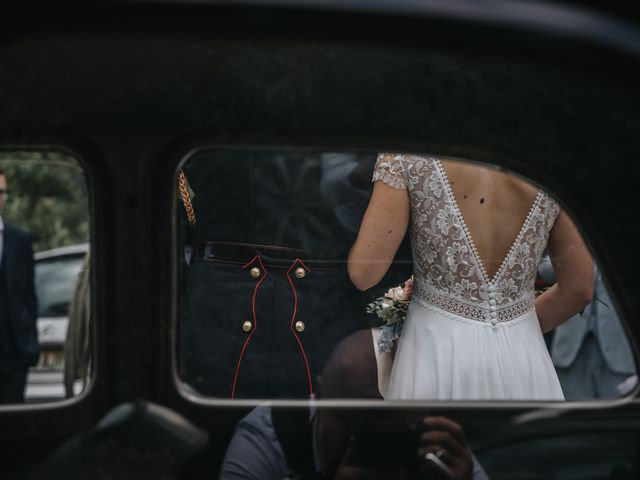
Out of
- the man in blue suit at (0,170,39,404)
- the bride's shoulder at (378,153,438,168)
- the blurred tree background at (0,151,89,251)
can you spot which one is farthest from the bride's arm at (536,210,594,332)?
the man in blue suit at (0,170,39,404)

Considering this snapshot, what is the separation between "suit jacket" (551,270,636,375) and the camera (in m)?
1.51

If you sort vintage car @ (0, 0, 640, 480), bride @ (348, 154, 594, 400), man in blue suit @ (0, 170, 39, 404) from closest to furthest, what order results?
1. vintage car @ (0, 0, 640, 480)
2. man in blue suit @ (0, 170, 39, 404)
3. bride @ (348, 154, 594, 400)

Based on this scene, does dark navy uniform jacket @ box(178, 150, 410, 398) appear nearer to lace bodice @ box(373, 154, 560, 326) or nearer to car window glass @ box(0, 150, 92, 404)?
car window glass @ box(0, 150, 92, 404)

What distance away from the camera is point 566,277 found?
185 cm

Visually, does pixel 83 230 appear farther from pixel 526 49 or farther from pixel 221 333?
pixel 526 49

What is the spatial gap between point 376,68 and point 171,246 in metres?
0.42

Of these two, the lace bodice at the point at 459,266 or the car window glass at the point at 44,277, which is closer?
the car window glass at the point at 44,277

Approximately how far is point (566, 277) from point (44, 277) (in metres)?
1.01

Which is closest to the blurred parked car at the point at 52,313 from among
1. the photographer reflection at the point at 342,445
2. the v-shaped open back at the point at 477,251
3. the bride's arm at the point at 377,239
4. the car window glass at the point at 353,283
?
the car window glass at the point at 353,283

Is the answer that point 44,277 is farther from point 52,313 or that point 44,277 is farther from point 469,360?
point 469,360

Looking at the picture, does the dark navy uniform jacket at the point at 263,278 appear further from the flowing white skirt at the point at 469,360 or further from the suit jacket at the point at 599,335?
the suit jacket at the point at 599,335

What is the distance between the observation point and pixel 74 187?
1425 millimetres

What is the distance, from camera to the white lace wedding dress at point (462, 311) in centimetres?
184

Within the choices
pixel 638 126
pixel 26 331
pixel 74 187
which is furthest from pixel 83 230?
pixel 638 126
